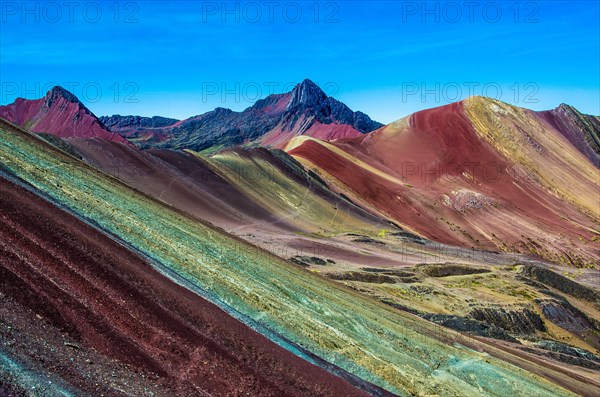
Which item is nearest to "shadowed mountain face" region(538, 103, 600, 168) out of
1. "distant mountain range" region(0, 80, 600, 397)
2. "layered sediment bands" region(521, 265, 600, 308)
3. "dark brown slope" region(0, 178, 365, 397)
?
"distant mountain range" region(0, 80, 600, 397)

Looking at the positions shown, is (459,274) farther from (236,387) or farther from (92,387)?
(92,387)

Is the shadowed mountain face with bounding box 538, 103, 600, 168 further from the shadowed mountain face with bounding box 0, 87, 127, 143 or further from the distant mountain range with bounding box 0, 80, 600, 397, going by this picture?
the shadowed mountain face with bounding box 0, 87, 127, 143

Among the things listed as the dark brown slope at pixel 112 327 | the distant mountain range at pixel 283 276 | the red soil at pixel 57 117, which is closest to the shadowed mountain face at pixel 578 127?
the distant mountain range at pixel 283 276

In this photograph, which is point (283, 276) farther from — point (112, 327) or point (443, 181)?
point (443, 181)

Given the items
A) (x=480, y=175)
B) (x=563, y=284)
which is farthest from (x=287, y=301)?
(x=480, y=175)

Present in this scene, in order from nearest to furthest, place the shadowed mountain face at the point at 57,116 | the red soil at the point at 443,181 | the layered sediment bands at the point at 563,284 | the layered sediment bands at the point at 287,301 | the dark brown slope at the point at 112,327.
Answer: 1. the dark brown slope at the point at 112,327
2. the layered sediment bands at the point at 287,301
3. the layered sediment bands at the point at 563,284
4. the red soil at the point at 443,181
5. the shadowed mountain face at the point at 57,116

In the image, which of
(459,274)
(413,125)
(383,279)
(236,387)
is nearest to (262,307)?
(236,387)

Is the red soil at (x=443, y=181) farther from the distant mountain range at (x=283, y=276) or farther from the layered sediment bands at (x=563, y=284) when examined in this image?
the layered sediment bands at (x=563, y=284)
